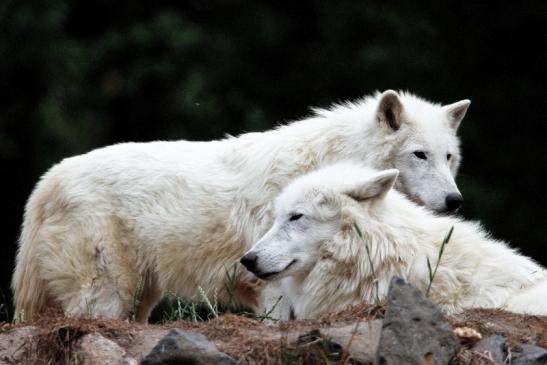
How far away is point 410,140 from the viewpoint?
7.62 m

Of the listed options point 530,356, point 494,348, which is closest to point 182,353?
point 494,348

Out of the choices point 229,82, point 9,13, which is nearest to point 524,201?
point 229,82

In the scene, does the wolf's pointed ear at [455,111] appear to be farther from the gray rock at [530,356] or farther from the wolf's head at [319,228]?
the gray rock at [530,356]

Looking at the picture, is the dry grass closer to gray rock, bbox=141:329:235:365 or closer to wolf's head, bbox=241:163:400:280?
gray rock, bbox=141:329:235:365

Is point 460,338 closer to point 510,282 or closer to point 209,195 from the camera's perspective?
point 510,282

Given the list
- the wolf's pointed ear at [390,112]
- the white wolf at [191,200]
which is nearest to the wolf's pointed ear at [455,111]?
the white wolf at [191,200]

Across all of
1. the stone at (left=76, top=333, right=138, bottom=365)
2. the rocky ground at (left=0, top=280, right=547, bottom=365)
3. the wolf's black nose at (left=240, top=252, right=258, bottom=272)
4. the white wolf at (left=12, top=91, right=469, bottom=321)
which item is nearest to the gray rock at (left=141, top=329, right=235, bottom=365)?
the rocky ground at (left=0, top=280, right=547, bottom=365)

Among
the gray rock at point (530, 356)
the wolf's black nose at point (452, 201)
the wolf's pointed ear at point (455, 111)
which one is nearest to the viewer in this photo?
the gray rock at point (530, 356)

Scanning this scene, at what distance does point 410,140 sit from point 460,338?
9.26 feet

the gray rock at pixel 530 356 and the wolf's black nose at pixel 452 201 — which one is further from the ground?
the wolf's black nose at pixel 452 201

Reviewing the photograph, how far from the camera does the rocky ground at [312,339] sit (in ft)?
14.9

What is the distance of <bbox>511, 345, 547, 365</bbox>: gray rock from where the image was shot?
482cm

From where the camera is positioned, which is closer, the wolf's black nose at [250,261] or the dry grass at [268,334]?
the dry grass at [268,334]

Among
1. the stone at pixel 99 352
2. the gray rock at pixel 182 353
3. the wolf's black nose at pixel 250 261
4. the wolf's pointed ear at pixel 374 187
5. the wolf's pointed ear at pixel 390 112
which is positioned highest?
the wolf's pointed ear at pixel 390 112
